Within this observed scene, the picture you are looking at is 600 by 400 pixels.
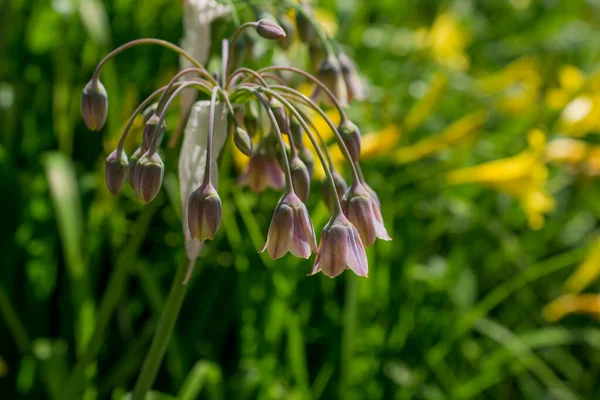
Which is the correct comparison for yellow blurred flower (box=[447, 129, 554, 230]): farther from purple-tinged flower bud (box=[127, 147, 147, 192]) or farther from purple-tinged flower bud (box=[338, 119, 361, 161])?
purple-tinged flower bud (box=[127, 147, 147, 192])

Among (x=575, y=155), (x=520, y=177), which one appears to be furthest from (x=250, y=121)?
(x=575, y=155)

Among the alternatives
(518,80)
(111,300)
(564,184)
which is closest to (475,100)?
(518,80)

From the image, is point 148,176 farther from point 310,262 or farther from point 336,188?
point 310,262

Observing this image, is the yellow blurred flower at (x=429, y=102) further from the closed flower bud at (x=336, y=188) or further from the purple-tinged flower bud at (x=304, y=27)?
the closed flower bud at (x=336, y=188)

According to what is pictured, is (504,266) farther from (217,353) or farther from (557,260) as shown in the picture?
(217,353)

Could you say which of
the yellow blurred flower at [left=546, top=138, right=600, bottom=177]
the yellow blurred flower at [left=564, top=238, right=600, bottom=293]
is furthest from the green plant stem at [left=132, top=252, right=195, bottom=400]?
the yellow blurred flower at [left=564, top=238, right=600, bottom=293]

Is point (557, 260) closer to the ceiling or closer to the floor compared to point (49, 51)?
closer to the floor

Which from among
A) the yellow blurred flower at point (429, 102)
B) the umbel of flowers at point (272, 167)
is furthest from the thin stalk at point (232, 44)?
the yellow blurred flower at point (429, 102)
